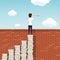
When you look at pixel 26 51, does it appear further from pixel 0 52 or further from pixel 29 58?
pixel 0 52

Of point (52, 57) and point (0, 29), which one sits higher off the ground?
point (0, 29)

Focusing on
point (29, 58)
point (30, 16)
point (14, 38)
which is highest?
point (30, 16)

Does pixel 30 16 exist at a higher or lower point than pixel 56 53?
higher

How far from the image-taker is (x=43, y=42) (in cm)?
2461

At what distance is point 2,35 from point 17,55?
211 cm

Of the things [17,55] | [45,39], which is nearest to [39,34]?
[45,39]

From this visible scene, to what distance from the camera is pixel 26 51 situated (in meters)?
24.2

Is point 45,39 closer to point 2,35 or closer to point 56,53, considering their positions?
point 56,53

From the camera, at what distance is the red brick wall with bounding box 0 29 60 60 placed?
80.4 ft

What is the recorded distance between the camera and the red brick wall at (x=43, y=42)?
24516mm

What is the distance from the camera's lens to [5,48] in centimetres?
2481

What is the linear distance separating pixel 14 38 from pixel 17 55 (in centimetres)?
147

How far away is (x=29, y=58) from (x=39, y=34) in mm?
2048

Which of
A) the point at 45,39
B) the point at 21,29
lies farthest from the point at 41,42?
the point at 21,29
